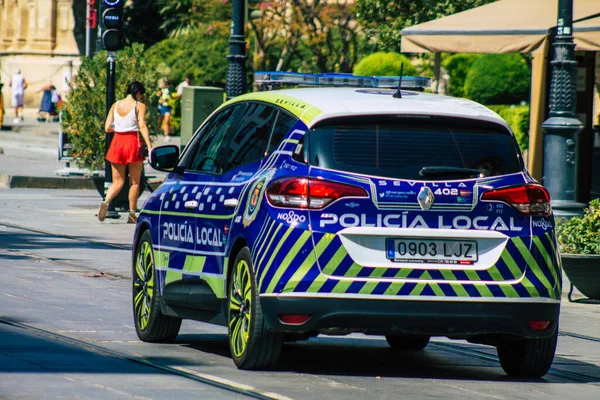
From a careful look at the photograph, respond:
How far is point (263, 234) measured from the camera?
25.6 feet

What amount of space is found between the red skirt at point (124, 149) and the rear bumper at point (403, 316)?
10.8 meters

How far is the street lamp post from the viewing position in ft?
57.9

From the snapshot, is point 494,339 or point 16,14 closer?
point 494,339

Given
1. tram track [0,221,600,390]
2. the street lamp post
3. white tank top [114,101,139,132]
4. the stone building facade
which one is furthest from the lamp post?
the stone building facade

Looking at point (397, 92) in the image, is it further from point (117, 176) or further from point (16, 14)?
point (16, 14)

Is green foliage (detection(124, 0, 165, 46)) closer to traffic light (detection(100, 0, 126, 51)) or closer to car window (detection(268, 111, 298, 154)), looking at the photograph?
traffic light (detection(100, 0, 126, 51))

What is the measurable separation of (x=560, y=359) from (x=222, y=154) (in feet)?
8.40

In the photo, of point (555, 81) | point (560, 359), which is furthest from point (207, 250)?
point (555, 81)

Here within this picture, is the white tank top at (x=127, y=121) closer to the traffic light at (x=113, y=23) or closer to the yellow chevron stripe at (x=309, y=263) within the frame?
the traffic light at (x=113, y=23)

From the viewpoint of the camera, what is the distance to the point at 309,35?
165ft

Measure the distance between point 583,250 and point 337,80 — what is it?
407 cm

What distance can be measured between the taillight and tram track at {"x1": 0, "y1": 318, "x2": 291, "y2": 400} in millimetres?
986

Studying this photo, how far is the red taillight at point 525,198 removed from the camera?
7.87 metres

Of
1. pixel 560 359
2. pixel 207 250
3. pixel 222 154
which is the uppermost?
pixel 222 154
